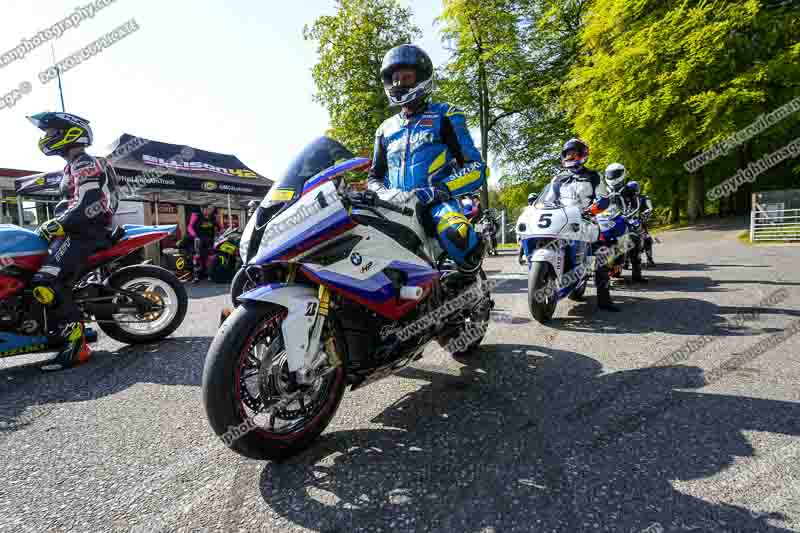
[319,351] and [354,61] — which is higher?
[354,61]

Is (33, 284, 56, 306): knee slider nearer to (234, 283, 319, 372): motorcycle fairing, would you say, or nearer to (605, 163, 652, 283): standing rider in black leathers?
(234, 283, 319, 372): motorcycle fairing

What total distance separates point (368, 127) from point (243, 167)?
778 cm

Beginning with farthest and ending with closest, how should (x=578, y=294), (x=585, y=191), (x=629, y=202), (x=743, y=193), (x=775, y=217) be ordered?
(x=743, y=193)
(x=775, y=217)
(x=629, y=202)
(x=578, y=294)
(x=585, y=191)

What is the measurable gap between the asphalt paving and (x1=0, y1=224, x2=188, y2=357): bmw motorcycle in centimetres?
37

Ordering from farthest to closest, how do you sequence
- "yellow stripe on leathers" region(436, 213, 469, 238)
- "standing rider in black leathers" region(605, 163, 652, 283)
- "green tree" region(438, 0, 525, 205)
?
1. "green tree" region(438, 0, 525, 205)
2. "standing rider in black leathers" region(605, 163, 652, 283)
3. "yellow stripe on leathers" region(436, 213, 469, 238)

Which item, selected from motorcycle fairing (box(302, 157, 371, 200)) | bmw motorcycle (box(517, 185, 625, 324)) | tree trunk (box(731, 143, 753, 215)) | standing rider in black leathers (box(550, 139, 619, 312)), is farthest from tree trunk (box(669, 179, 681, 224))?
motorcycle fairing (box(302, 157, 371, 200))

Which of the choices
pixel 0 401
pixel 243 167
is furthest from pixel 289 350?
pixel 243 167

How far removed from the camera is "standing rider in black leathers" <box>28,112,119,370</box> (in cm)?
369

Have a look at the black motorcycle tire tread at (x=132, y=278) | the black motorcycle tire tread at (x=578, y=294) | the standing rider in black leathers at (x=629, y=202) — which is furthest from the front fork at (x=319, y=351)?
the standing rider in black leathers at (x=629, y=202)

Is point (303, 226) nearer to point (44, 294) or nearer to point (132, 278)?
point (44, 294)

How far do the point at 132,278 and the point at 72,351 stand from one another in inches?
34.7

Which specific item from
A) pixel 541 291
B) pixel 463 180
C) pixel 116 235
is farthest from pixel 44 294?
pixel 541 291

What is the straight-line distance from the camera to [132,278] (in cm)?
427

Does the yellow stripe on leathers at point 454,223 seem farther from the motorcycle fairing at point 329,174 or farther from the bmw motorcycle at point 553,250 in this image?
the bmw motorcycle at point 553,250
